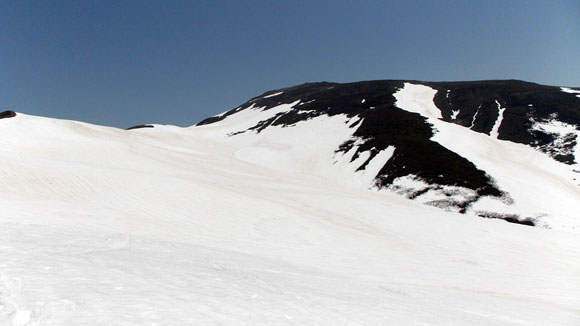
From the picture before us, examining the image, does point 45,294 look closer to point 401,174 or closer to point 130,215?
point 130,215

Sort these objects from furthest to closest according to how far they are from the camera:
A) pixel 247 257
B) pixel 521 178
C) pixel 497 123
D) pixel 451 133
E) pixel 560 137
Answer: pixel 497 123, pixel 560 137, pixel 451 133, pixel 521 178, pixel 247 257

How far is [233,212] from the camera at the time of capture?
18.6 metres

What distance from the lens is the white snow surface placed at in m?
5.88

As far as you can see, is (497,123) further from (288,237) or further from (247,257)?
(247,257)

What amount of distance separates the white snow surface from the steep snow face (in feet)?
14.1

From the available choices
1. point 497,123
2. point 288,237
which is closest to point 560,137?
point 497,123

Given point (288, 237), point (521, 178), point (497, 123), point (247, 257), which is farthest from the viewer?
point (497, 123)

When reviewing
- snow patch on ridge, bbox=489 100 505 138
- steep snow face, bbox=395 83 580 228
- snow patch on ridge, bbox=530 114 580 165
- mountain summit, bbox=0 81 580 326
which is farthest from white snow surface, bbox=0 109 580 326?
snow patch on ridge, bbox=489 100 505 138

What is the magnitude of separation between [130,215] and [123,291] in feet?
34.4

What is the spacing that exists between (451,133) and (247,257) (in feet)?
143

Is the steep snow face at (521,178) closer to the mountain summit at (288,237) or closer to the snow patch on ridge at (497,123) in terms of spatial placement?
the mountain summit at (288,237)

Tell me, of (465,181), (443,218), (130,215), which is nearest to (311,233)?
(130,215)

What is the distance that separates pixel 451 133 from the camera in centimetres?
4816

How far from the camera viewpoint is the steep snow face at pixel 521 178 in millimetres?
27594
